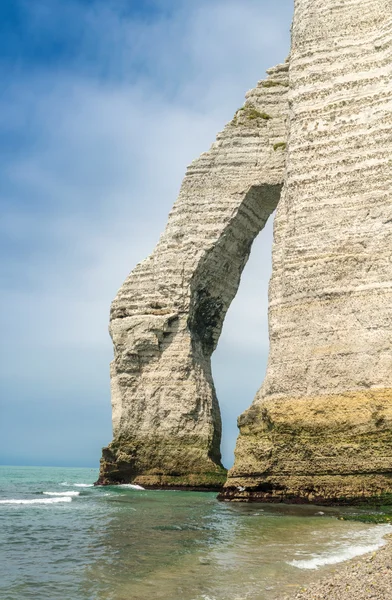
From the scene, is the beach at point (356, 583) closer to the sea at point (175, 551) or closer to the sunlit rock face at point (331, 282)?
the sea at point (175, 551)

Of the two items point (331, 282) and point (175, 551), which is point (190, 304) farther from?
point (175, 551)

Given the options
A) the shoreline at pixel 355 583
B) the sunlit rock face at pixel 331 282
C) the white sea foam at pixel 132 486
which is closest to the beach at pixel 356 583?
the shoreline at pixel 355 583

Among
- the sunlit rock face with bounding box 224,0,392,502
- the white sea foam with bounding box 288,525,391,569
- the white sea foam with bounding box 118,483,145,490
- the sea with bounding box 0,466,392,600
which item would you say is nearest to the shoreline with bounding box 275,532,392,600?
the sea with bounding box 0,466,392,600

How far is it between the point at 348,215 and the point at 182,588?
11.0 m

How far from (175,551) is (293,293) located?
8670 millimetres

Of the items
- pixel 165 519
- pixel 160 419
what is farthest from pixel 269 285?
pixel 160 419

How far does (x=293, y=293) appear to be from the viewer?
632 inches

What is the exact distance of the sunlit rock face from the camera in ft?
44.1

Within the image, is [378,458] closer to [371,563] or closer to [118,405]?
[371,563]

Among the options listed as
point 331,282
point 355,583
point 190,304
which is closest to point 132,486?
point 190,304

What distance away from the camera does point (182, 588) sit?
6.36m

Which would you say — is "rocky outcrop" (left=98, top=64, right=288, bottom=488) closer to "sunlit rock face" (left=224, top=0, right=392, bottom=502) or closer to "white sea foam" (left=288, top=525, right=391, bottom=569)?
"sunlit rock face" (left=224, top=0, right=392, bottom=502)

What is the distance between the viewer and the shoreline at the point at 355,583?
5.62 meters

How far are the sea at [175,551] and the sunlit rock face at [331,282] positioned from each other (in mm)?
1152
